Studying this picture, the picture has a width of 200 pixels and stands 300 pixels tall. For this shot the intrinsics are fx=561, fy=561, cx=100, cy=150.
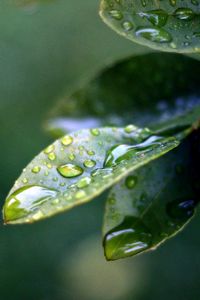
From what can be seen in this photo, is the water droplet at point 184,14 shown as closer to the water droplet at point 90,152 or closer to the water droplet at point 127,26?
the water droplet at point 127,26

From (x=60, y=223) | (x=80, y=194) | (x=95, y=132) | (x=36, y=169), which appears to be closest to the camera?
(x=80, y=194)

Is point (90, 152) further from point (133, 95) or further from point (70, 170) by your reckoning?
point (133, 95)

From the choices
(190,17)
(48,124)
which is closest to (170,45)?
(190,17)

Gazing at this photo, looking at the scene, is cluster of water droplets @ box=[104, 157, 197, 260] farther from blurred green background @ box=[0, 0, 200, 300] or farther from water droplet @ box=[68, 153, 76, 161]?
blurred green background @ box=[0, 0, 200, 300]

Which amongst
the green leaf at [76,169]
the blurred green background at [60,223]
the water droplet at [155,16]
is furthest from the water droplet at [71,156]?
the blurred green background at [60,223]

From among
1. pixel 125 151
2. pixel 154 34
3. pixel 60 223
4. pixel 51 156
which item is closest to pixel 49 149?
pixel 51 156

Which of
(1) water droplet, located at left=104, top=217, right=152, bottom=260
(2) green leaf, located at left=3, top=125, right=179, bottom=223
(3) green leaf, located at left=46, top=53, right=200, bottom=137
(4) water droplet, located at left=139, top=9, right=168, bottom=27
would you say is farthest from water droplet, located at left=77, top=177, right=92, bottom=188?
(3) green leaf, located at left=46, top=53, right=200, bottom=137
